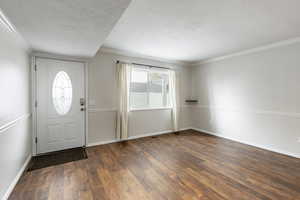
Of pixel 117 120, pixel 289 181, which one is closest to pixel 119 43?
pixel 117 120

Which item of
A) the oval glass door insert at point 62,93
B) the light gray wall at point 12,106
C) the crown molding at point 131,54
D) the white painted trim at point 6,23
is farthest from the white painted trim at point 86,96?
the white painted trim at point 6,23

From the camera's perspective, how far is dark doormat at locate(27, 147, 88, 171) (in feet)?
8.19

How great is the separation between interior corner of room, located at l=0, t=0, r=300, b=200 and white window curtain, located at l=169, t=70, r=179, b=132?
0.12ft

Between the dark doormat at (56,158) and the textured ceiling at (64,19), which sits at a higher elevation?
the textured ceiling at (64,19)

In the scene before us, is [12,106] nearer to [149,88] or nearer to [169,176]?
[169,176]

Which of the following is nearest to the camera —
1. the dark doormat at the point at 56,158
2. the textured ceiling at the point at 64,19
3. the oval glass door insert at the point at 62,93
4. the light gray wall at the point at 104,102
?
the textured ceiling at the point at 64,19

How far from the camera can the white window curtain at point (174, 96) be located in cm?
456

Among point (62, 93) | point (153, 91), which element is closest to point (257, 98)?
point (153, 91)

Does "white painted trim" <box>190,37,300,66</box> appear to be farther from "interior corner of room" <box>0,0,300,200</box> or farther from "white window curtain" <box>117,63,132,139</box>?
"white window curtain" <box>117,63,132,139</box>

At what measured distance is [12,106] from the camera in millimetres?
1901

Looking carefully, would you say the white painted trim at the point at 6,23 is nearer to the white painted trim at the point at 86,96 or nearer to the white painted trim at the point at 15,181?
the white painted trim at the point at 86,96

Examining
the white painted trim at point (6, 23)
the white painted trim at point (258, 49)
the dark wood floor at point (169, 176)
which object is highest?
the white painted trim at point (258, 49)

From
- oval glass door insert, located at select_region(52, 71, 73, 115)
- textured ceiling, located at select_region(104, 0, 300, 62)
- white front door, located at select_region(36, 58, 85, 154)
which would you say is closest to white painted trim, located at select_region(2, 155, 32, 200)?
white front door, located at select_region(36, 58, 85, 154)

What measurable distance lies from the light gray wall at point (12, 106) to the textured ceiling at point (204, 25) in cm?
154
